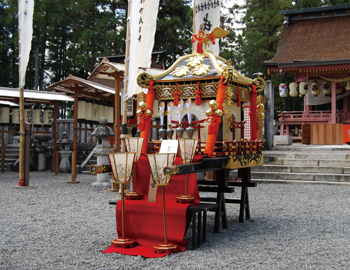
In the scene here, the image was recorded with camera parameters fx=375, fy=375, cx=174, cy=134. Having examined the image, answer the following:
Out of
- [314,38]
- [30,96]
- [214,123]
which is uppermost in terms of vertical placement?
[314,38]

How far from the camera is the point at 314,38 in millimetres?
17953

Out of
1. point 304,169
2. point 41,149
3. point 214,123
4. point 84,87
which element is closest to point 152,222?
point 214,123

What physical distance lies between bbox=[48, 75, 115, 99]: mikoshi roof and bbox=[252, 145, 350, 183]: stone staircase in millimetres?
4884

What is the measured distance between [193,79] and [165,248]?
7.79 ft

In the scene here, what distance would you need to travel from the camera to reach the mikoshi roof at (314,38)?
1527cm

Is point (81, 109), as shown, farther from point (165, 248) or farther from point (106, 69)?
point (165, 248)

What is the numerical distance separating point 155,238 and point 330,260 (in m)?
1.81

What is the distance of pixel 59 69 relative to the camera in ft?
83.1

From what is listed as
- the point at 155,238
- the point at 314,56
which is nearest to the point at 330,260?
the point at 155,238

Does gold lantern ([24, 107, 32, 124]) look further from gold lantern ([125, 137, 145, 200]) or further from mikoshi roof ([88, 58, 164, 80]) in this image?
gold lantern ([125, 137, 145, 200])

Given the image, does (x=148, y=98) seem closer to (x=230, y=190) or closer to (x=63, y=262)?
(x=230, y=190)

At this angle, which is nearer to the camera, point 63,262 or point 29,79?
point 63,262

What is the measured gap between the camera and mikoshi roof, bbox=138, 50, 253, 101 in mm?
5102

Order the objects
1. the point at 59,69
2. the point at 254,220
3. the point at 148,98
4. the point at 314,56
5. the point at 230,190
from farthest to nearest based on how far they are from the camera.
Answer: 1. the point at 59,69
2. the point at 314,56
3. the point at 254,220
4. the point at 148,98
5. the point at 230,190
